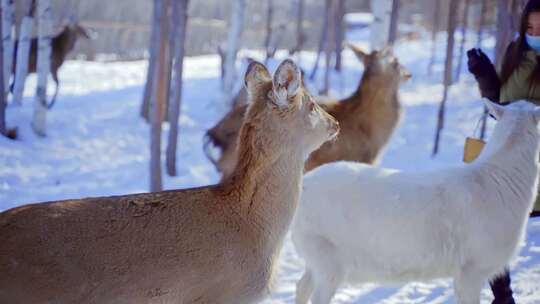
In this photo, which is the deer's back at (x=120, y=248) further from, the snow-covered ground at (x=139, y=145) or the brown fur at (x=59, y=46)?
the brown fur at (x=59, y=46)

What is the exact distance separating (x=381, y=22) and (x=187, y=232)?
9.11m

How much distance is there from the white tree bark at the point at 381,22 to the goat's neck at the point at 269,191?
8.27 metres

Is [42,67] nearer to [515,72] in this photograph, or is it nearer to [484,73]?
[484,73]

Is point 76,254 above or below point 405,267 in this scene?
above

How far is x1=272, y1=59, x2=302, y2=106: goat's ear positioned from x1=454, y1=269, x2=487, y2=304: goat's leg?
6.15 feet

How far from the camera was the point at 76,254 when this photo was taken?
8.91 ft

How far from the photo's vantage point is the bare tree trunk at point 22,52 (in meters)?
11.2

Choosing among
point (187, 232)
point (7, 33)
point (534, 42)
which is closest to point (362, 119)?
point (534, 42)

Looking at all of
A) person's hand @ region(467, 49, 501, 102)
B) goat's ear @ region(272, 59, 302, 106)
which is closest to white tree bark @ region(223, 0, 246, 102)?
person's hand @ region(467, 49, 501, 102)

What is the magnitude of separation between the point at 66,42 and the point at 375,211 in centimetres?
1404

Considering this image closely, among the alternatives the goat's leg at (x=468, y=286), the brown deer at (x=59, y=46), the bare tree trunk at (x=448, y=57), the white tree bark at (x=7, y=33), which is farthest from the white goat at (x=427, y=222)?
the brown deer at (x=59, y=46)

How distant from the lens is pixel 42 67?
10.8 m

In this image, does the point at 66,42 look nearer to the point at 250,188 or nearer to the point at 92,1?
the point at 92,1

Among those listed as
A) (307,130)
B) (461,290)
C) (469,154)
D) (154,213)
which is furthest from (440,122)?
(154,213)
